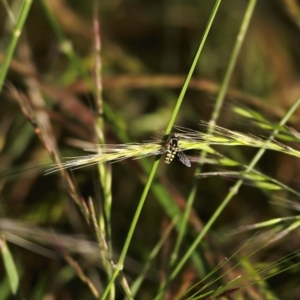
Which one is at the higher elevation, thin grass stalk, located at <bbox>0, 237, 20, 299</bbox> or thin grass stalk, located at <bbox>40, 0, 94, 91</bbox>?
thin grass stalk, located at <bbox>40, 0, 94, 91</bbox>

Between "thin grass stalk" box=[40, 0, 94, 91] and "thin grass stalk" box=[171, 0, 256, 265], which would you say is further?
"thin grass stalk" box=[40, 0, 94, 91]

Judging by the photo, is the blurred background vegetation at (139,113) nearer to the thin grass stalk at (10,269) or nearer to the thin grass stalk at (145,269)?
the thin grass stalk at (145,269)

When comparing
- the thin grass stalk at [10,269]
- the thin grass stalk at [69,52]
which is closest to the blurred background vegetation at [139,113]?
the thin grass stalk at [69,52]

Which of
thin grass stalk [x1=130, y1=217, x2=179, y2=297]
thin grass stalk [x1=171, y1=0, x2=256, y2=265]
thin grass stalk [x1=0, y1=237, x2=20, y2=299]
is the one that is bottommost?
thin grass stalk [x1=0, y1=237, x2=20, y2=299]

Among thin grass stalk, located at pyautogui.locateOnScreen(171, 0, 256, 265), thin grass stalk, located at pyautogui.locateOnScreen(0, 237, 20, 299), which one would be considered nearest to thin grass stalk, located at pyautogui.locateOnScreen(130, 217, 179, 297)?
thin grass stalk, located at pyautogui.locateOnScreen(171, 0, 256, 265)

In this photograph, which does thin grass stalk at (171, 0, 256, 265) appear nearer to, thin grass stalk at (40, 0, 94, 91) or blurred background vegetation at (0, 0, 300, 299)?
blurred background vegetation at (0, 0, 300, 299)

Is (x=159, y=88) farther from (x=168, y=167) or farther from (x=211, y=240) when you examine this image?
(x=211, y=240)

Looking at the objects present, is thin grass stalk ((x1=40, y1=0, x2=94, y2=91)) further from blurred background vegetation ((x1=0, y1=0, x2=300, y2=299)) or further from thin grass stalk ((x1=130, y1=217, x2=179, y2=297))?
thin grass stalk ((x1=130, y1=217, x2=179, y2=297))

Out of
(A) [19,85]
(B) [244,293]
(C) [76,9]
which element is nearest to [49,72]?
(A) [19,85]
